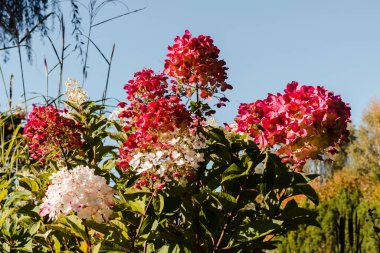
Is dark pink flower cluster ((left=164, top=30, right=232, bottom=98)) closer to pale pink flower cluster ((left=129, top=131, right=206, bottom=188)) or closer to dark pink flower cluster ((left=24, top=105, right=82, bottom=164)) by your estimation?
pale pink flower cluster ((left=129, top=131, right=206, bottom=188))

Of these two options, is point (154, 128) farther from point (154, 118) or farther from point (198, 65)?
point (198, 65)

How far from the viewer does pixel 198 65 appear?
2221mm

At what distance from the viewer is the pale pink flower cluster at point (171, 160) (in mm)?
1992

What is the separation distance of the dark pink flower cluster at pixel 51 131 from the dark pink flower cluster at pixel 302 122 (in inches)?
Answer: 38.9

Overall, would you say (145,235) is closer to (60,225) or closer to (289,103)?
(60,225)

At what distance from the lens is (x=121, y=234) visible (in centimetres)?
205

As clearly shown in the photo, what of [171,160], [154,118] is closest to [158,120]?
[154,118]

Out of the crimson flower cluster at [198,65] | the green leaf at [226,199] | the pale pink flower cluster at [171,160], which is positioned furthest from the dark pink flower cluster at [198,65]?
the green leaf at [226,199]

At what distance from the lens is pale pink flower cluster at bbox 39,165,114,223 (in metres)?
1.89

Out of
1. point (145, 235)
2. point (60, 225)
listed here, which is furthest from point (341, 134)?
point (60, 225)

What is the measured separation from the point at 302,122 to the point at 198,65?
540mm

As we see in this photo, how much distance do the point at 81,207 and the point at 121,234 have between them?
232mm

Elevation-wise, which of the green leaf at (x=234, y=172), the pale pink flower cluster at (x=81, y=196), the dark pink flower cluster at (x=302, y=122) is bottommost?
the pale pink flower cluster at (x=81, y=196)

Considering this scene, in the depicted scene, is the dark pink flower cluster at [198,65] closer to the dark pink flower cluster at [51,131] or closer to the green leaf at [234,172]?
the green leaf at [234,172]
